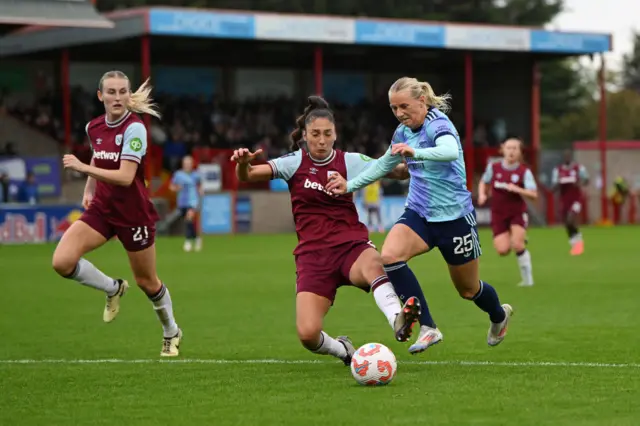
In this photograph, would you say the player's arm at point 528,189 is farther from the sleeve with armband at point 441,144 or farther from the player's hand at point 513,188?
the sleeve with armband at point 441,144

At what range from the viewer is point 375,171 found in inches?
360

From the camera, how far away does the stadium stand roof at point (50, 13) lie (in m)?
31.5

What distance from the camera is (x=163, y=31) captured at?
36.0 meters

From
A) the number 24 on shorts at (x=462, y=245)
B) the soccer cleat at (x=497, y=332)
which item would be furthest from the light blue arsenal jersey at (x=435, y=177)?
the soccer cleat at (x=497, y=332)

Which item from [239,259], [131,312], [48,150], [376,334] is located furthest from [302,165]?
[48,150]

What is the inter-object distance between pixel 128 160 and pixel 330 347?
2.31 metres

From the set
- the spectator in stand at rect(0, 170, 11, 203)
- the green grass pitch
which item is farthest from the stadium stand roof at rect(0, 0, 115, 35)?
the green grass pitch

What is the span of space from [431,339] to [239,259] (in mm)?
15954

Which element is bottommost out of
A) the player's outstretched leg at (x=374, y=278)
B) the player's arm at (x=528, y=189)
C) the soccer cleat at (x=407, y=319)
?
the soccer cleat at (x=407, y=319)

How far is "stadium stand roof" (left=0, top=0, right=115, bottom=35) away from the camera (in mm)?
31516

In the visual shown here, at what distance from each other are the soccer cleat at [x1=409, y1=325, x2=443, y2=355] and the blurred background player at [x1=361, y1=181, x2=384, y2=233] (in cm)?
2650

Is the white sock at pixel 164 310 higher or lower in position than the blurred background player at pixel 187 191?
lower

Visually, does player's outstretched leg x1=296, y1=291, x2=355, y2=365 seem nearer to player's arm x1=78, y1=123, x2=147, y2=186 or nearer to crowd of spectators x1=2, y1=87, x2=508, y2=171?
player's arm x1=78, y1=123, x2=147, y2=186

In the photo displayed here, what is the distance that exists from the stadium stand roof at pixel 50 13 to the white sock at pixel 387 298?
24.2 metres
